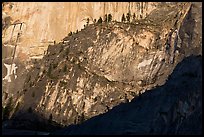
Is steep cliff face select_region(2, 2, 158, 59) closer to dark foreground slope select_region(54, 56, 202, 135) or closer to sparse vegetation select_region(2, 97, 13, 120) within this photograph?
sparse vegetation select_region(2, 97, 13, 120)

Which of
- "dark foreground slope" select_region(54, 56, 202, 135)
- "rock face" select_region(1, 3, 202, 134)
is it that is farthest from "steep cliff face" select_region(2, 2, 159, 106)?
"dark foreground slope" select_region(54, 56, 202, 135)

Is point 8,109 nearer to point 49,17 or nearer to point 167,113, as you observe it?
point 49,17

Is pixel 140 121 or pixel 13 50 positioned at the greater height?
pixel 13 50

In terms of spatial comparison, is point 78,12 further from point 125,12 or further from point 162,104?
point 162,104

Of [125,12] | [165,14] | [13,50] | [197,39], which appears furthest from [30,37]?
[197,39]

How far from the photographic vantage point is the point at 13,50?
95.4 meters

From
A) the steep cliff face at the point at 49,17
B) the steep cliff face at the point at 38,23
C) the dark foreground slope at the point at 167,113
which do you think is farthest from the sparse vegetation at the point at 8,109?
the dark foreground slope at the point at 167,113

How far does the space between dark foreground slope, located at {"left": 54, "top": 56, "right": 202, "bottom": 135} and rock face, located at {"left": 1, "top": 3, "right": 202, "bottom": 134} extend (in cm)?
1833

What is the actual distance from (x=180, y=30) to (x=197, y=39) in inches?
193

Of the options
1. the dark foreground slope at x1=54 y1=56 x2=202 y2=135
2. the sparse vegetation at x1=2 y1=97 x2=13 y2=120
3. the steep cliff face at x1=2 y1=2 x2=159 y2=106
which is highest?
the steep cliff face at x1=2 y1=2 x2=159 y2=106

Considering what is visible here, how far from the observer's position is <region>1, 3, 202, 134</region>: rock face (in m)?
82.3

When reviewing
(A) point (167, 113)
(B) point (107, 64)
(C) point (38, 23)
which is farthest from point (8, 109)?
(A) point (167, 113)

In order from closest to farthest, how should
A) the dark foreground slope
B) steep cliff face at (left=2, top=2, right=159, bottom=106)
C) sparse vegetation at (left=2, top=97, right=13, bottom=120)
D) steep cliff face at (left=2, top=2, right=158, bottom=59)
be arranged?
the dark foreground slope → sparse vegetation at (left=2, top=97, right=13, bottom=120) → steep cliff face at (left=2, top=2, right=159, bottom=106) → steep cliff face at (left=2, top=2, right=158, bottom=59)

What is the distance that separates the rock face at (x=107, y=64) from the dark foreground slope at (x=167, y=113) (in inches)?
721
